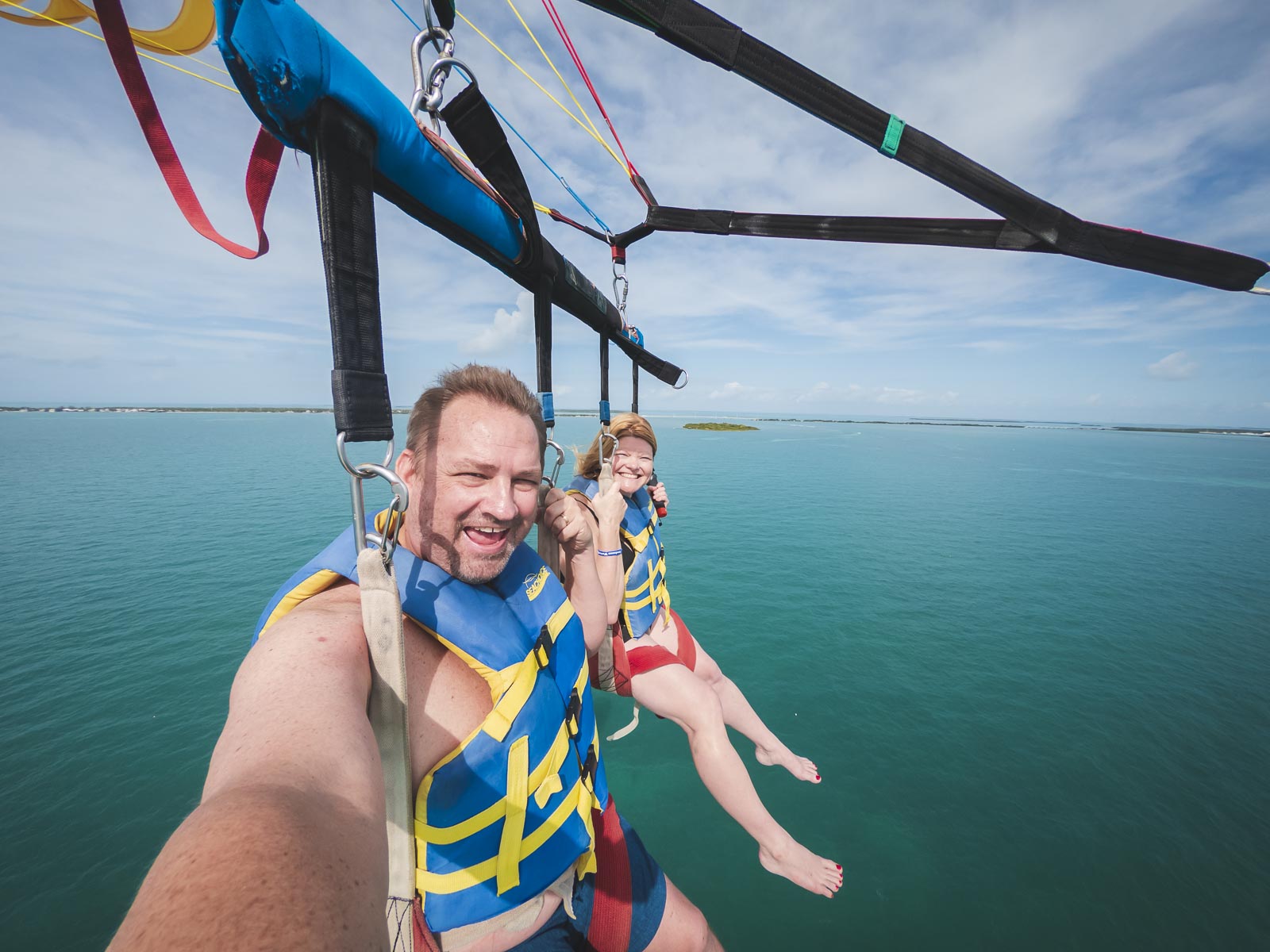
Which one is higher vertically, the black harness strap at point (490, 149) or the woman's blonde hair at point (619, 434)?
the black harness strap at point (490, 149)

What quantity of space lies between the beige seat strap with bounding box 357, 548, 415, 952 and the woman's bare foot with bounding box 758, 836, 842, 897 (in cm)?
304

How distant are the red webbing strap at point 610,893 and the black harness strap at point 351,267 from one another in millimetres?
2423

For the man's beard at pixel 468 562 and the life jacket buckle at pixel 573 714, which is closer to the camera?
the man's beard at pixel 468 562

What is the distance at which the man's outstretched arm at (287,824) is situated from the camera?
1.93ft

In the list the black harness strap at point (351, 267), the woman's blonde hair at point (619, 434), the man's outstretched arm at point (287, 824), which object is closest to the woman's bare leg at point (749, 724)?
the woman's blonde hair at point (619, 434)

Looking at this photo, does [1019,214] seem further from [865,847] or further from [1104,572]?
[1104,572]

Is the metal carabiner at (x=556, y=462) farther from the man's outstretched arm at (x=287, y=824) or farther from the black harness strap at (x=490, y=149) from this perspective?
the man's outstretched arm at (x=287, y=824)

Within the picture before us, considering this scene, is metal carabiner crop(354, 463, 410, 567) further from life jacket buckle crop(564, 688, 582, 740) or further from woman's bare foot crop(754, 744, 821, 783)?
woman's bare foot crop(754, 744, 821, 783)

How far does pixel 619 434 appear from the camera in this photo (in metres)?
3.77

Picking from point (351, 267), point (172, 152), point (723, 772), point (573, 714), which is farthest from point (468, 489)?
point (723, 772)

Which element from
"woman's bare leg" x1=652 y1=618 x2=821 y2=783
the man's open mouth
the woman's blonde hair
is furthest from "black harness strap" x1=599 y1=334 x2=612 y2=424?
"woman's bare leg" x1=652 y1=618 x2=821 y2=783

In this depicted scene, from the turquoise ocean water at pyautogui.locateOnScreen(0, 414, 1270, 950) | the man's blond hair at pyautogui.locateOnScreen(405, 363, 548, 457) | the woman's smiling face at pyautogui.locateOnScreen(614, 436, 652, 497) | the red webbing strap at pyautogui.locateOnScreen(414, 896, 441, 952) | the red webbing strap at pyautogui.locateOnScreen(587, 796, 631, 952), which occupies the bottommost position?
the turquoise ocean water at pyautogui.locateOnScreen(0, 414, 1270, 950)

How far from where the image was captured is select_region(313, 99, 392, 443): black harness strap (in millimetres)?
1041

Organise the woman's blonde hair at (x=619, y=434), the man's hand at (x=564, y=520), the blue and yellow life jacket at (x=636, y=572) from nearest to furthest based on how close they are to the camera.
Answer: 1. the man's hand at (x=564, y=520)
2. the blue and yellow life jacket at (x=636, y=572)
3. the woman's blonde hair at (x=619, y=434)
